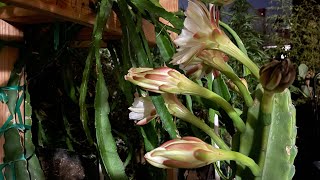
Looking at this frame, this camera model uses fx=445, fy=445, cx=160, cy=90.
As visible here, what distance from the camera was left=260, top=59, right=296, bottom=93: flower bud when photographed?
341 millimetres

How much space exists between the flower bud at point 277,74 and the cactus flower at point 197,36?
0.07m

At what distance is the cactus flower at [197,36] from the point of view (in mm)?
411

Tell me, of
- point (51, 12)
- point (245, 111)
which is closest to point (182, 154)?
point (245, 111)

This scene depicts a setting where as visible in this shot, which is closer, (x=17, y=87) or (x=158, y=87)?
(x=158, y=87)

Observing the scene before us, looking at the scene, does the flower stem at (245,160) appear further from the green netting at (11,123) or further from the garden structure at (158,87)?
the green netting at (11,123)

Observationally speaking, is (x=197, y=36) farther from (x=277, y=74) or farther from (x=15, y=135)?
(x=15, y=135)

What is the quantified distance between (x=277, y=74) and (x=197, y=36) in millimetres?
96

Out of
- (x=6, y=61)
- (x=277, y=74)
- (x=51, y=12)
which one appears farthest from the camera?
(x=6, y=61)

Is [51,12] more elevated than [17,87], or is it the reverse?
[51,12]

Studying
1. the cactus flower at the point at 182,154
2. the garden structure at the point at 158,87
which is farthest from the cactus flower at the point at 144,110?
the cactus flower at the point at 182,154

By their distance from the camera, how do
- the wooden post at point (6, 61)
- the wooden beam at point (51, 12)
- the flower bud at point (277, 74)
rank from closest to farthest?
1. the flower bud at point (277, 74)
2. the wooden beam at point (51, 12)
3. the wooden post at point (6, 61)

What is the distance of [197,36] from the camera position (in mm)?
414

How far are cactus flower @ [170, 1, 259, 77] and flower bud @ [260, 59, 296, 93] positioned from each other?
7 centimetres

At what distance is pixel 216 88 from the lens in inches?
22.3
